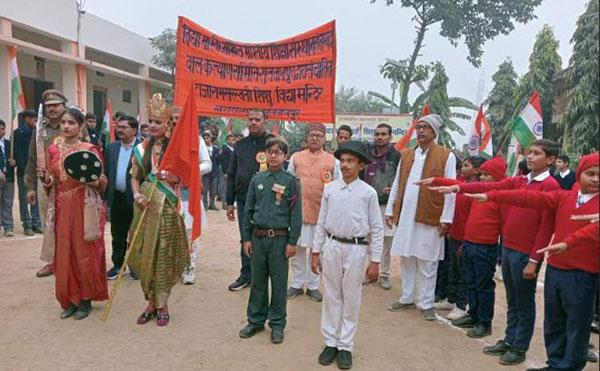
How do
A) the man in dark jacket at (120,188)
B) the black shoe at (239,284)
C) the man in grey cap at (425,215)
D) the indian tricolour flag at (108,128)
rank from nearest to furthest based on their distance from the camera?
the man in grey cap at (425,215), the black shoe at (239,284), the man in dark jacket at (120,188), the indian tricolour flag at (108,128)

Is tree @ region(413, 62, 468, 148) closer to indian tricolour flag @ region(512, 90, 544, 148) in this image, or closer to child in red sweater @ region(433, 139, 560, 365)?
indian tricolour flag @ region(512, 90, 544, 148)

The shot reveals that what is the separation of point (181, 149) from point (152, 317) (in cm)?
165

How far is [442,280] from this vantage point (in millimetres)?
5109

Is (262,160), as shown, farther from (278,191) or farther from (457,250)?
(457,250)

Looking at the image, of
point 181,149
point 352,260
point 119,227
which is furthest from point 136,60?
point 352,260

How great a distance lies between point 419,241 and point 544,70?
1611cm

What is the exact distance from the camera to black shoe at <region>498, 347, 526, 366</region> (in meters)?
3.56

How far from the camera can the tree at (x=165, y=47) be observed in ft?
70.2

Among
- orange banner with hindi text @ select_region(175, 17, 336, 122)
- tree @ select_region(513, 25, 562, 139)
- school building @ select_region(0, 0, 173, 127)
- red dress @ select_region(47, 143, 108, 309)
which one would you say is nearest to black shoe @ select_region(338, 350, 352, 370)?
red dress @ select_region(47, 143, 108, 309)

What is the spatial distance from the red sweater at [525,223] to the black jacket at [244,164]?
2.33m

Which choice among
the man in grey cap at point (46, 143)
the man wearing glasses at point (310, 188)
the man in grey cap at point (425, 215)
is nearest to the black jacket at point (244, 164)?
the man wearing glasses at point (310, 188)

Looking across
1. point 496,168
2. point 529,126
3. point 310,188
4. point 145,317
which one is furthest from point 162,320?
point 529,126

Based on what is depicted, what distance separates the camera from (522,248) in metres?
3.50

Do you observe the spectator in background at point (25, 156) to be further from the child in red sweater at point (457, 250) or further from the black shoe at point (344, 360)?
the child in red sweater at point (457, 250)
